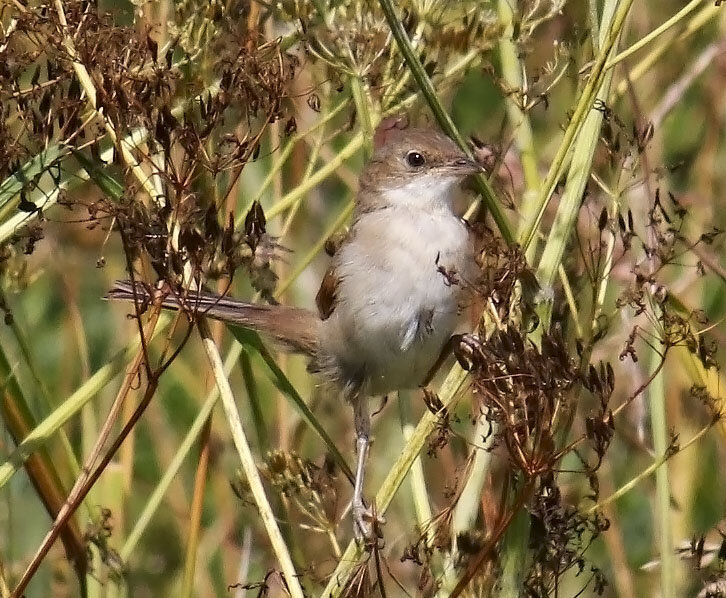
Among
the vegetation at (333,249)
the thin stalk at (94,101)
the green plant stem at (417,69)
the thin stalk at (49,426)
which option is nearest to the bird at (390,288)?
the vegetation at (333,249)

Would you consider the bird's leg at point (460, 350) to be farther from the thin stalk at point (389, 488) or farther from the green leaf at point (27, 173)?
the green leaf at point (27, 173)

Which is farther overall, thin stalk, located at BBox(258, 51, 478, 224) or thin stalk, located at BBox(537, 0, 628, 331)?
thin stalk, located at BBox(258, 51, 478, 224)

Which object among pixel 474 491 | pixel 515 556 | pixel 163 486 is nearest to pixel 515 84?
pixel 474 491

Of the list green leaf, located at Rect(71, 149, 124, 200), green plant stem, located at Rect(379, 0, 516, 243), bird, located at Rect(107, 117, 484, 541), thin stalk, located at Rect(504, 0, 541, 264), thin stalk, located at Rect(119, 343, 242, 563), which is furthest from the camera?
bird, located at Rect(107, 117, 484, 541)

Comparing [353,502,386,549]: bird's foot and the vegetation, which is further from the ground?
the vegetation

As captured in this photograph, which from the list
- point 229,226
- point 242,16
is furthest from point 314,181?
point 229,226

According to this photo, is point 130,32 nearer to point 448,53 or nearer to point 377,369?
point 448,53

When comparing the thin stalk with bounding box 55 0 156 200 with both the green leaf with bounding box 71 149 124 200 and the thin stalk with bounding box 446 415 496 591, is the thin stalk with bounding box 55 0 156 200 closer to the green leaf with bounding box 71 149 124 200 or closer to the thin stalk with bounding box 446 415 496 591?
the green leaf with bounding box 71 149 124 200

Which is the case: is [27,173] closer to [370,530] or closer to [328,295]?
[370,530]

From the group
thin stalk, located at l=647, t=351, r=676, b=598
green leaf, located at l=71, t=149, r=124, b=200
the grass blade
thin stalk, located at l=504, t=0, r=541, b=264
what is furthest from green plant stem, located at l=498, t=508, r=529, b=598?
green leaf, located at l=71, t=149, r=124, b=200

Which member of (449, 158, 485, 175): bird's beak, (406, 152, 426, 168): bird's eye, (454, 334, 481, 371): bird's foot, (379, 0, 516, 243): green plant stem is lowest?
(454, 334, 481, 371): bird's foot
